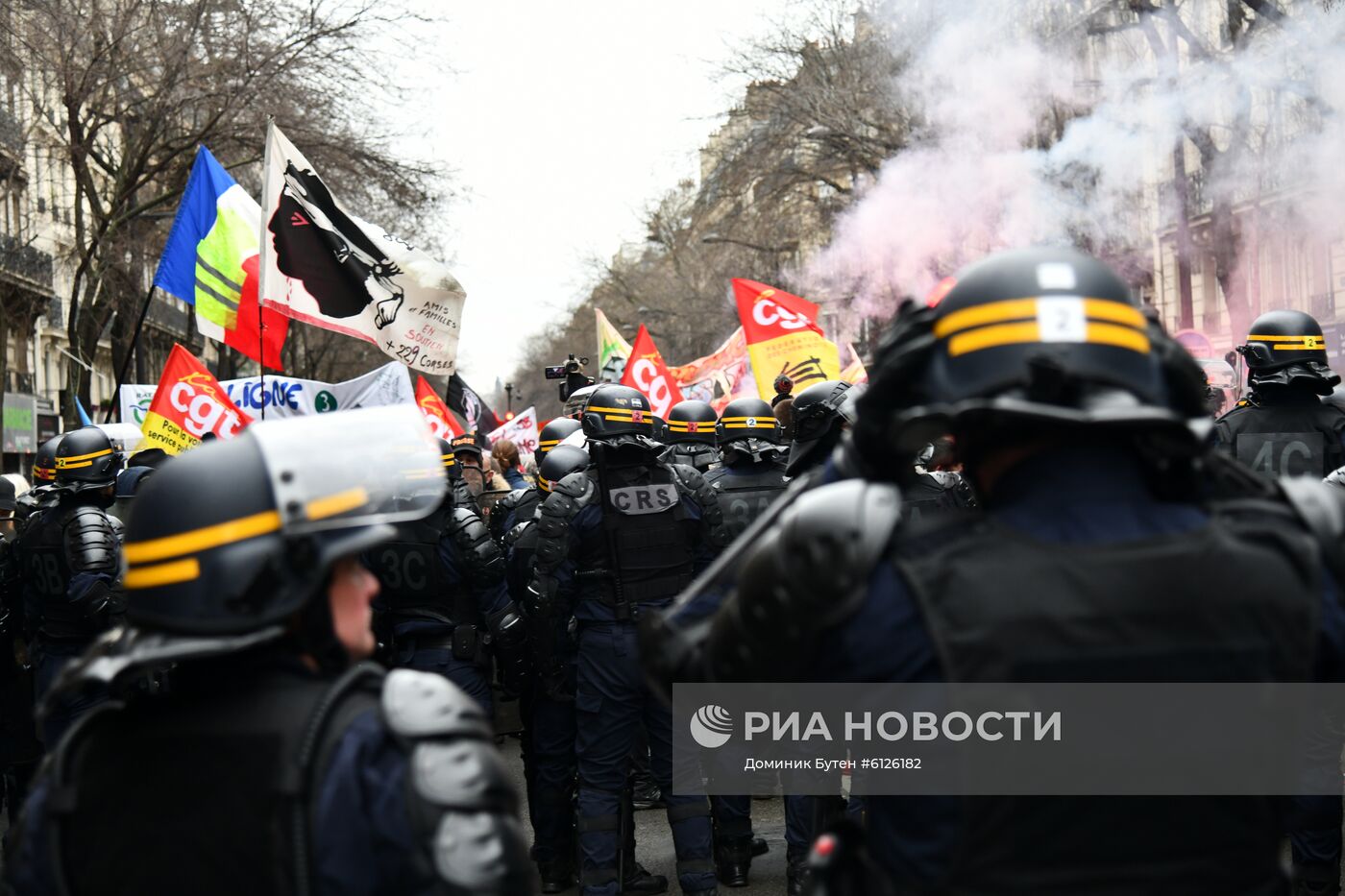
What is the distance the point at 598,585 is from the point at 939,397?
426cm

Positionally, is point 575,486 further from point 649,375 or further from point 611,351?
point 611,351

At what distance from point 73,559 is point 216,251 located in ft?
16.6

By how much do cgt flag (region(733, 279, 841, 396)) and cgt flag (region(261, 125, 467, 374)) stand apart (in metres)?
3.58

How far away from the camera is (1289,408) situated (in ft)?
19.6

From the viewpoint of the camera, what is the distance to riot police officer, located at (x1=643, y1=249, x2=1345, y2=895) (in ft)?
6.08

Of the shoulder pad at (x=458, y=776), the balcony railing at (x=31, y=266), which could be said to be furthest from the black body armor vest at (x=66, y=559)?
the balcony railing at (x=31, y=266)

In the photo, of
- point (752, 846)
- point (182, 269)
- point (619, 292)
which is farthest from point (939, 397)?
point (619, 292)

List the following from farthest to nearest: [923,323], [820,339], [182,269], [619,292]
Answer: [619,292] < [820,339] < [182,269] < [923,323]

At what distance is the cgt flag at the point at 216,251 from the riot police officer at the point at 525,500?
117 inches

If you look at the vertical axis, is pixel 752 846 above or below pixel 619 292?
below

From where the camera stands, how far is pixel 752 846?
6629 mm

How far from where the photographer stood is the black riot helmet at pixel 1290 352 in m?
5.89

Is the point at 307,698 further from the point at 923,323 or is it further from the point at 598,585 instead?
the point at 598,585

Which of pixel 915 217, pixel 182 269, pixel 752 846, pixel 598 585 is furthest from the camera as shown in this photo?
pixel 915 217
